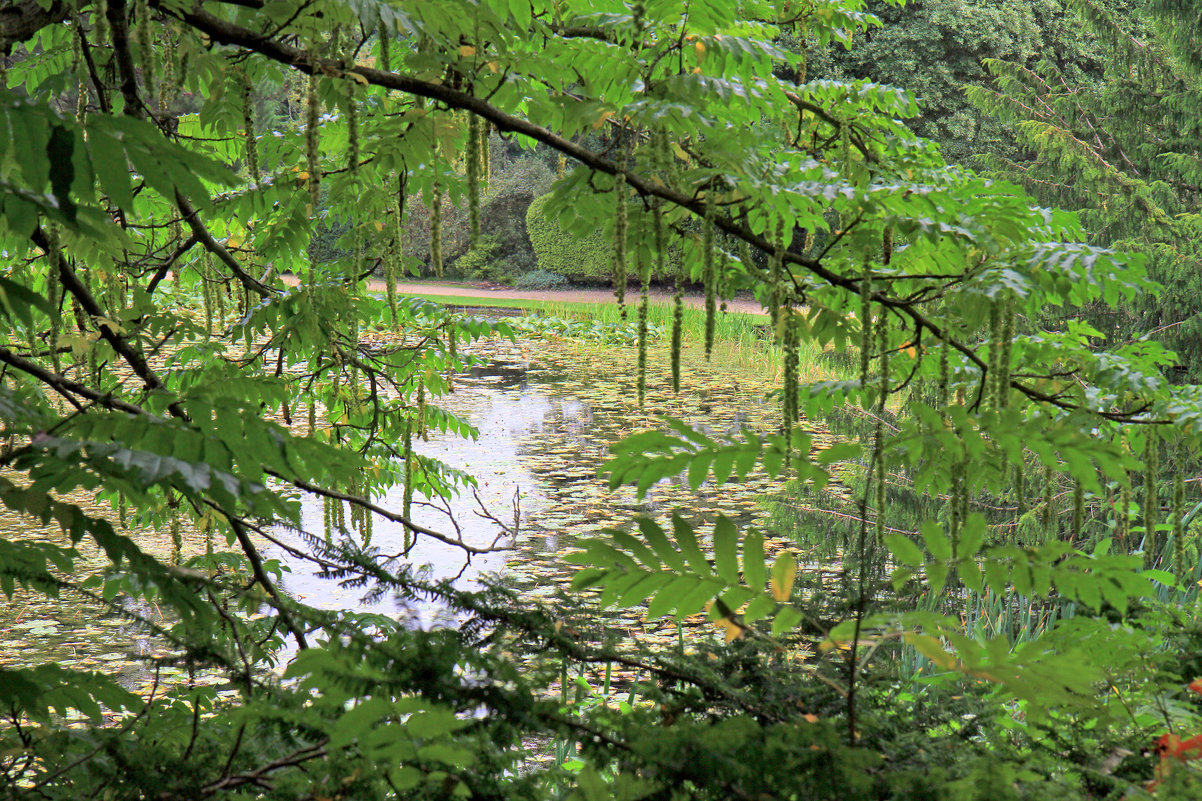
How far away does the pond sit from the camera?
5293 mm

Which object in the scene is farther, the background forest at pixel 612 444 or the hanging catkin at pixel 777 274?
the hanging catkin at pixel 777 274

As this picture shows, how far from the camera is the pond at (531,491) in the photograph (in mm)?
5293

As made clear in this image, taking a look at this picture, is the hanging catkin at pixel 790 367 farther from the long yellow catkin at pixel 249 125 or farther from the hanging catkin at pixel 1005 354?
the long yellow catkin at pixel 249 125

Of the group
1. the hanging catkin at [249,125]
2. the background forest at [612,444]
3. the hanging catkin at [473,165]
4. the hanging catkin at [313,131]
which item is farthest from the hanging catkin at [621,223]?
the hanging catkin at [249,125]

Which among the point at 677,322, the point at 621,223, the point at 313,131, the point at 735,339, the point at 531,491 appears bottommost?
the point at 531,491

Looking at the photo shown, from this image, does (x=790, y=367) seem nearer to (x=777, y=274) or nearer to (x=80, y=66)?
(x=777, y=274)

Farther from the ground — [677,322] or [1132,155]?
Result: [1132,155]

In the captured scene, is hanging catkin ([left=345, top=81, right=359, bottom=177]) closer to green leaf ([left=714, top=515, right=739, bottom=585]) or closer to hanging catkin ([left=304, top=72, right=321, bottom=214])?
hanging catkin ([left=304, top=72, right=321, bottom=214])

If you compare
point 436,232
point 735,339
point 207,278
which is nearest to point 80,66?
point 436,232

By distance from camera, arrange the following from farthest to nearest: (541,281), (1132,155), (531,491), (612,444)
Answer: (541,281) → (1132,155) → (531,491) → (612,444)

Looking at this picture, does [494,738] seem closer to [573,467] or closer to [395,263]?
[395,263]

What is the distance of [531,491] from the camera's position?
838 centimetres

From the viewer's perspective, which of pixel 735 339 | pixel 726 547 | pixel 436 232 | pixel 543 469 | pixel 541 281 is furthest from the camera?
pixel 541 281

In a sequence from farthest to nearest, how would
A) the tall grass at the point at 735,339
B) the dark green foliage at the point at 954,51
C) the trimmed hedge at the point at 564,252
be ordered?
the trimmed hedge at the point at 564,252
the dark green foliage at the point at 954,51
the tall grass at the point at 735,339
